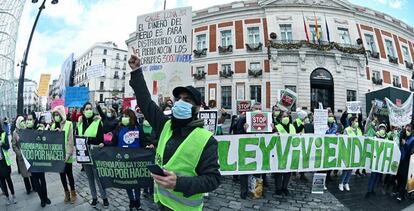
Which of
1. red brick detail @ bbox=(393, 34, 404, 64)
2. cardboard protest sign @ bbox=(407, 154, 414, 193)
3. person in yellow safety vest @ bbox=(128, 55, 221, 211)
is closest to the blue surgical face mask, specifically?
person in yellow safety vest @ bbox=(128, 55, 221, 211)

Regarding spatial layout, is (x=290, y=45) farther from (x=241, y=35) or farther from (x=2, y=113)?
(x=2, y=113)

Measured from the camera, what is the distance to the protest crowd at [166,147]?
6.47 ft

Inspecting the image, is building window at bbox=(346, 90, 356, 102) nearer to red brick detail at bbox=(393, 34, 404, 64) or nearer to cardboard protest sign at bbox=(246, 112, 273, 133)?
red brick detail at bbox=(393, 34, 404, 64)

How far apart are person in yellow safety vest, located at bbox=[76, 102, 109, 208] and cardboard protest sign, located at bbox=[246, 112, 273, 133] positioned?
11.1ft

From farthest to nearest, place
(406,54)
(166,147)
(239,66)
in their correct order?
(406,54), (239,66), (166,147)

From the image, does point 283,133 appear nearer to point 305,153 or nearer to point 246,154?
point 305,153

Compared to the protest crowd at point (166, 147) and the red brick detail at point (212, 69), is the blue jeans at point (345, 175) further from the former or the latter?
the red brick detail at point (212, 69)

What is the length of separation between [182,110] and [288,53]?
28.4m

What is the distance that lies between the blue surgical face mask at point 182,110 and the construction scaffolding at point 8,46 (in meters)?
24.3

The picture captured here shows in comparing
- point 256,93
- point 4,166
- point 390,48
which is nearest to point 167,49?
point 4,166

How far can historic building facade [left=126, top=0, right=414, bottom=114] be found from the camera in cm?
2864

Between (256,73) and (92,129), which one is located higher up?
(256,73)

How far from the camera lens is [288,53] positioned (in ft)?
93.7

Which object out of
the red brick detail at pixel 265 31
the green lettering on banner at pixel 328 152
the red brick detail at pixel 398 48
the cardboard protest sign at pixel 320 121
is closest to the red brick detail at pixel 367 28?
the red brick detail at pixel 398 48
